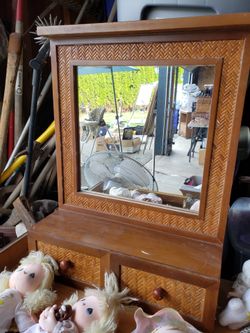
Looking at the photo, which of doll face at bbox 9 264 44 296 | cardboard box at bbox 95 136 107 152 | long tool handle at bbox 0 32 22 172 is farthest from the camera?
long tool handle at bbox 0 32 22 172

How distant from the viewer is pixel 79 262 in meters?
0.65

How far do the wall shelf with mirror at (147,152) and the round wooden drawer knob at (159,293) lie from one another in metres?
0.01

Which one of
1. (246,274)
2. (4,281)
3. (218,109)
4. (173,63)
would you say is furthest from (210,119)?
(4,281)

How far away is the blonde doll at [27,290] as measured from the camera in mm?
563

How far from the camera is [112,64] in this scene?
0.61 m

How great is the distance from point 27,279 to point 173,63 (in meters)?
0.57

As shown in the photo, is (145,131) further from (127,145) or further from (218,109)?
(218,109)

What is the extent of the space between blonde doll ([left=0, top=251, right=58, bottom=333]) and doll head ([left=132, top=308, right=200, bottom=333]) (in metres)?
0.22

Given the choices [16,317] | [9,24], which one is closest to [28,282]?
[16,317]

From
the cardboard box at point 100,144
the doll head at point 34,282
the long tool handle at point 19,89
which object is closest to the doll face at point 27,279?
the doll head at point 34,282

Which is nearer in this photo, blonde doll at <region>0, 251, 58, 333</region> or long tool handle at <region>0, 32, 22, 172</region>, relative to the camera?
blonde doll at <region>0, 251, 58, 333</region>

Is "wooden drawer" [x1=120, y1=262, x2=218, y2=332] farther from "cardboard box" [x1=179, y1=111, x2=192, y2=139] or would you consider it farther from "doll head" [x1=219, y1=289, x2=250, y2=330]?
"cardboard box" [x1=179, y1=111, x2=192, y2=139]

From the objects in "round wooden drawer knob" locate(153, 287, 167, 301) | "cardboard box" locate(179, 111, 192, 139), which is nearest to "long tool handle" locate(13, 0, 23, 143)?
"cardboard box" locate(179, 111, 192, 139)

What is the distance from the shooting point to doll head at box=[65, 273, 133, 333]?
1.68 ft
